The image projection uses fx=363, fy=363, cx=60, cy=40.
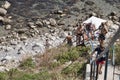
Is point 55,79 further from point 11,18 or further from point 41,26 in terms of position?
point 11,18

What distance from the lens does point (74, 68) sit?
13.0 m

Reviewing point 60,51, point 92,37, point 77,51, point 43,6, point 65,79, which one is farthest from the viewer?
point 43,6

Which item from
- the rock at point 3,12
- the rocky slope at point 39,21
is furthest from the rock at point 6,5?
the rock at point 3,12

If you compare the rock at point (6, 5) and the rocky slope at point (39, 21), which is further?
the rock at point (6, 5)

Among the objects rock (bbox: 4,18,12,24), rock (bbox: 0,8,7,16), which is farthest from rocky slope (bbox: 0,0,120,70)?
rock (bbox: 0,8,7,16)

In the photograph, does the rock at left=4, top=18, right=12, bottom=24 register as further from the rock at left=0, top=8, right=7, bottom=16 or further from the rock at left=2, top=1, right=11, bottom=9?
the rock at left=2, top=1, right=11, bottom=9

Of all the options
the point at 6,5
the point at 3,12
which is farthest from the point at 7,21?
the point at 6,5

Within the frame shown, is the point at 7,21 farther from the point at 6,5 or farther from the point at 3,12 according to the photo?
the point at 6,5

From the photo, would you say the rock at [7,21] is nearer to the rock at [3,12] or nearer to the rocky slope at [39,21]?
the rocky slope at [39,21]

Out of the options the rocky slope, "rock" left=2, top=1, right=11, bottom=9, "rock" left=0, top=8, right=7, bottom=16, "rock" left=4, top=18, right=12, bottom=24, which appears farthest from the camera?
"rock" left=2, top=1, right=11, bottom=9

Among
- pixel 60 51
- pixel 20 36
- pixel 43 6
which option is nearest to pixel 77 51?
pixel 60 51

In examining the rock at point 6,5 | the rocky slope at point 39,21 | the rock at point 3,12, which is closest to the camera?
Result: the rocky slope at point 39,21

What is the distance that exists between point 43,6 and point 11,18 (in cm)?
322

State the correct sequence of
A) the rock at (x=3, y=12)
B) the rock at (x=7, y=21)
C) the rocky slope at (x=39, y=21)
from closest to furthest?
the rocky slope at (x=39, y=21) → the rock at (x=7, y=21) → the rock at (x=3, y=12)
